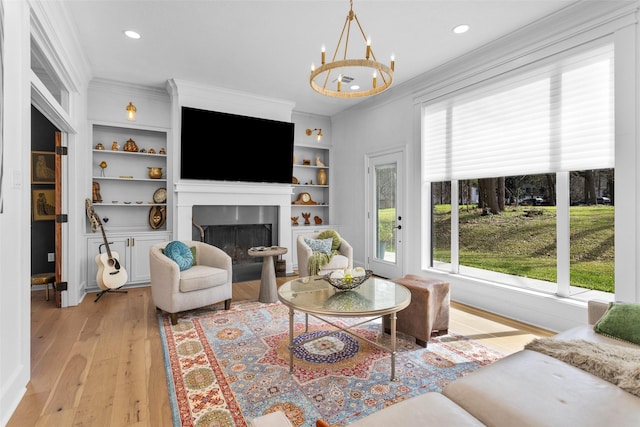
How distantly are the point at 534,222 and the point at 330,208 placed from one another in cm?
356

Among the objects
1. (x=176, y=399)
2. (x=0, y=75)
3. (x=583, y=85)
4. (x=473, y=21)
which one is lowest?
(x=176, y=399)

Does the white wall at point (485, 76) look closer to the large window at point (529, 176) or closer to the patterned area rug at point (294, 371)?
the large window at point (529, 176)

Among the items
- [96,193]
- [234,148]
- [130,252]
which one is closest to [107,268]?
[130,252]

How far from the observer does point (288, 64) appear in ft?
13.3

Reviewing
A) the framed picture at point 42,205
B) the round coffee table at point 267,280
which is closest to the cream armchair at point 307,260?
the round coffee table at point 267,280

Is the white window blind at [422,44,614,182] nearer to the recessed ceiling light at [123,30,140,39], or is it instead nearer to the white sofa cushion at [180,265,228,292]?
the white sofa cushion at [180,265,228,292]

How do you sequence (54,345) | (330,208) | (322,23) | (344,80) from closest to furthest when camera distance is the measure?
(54,345), (322,23), (344,80), (330,208)

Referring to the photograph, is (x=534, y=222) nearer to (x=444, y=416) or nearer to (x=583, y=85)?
(x=583, y=85)

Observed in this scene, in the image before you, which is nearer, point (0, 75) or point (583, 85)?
point (0, 75)

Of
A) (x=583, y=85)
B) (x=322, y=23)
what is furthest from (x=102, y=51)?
(x=583, y=85)

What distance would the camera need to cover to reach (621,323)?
5.92 ft

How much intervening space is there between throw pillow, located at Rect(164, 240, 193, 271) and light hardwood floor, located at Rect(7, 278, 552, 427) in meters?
0.62

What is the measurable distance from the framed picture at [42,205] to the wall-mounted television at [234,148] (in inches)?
70.6

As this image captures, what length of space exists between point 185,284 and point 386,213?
317 centimetres
